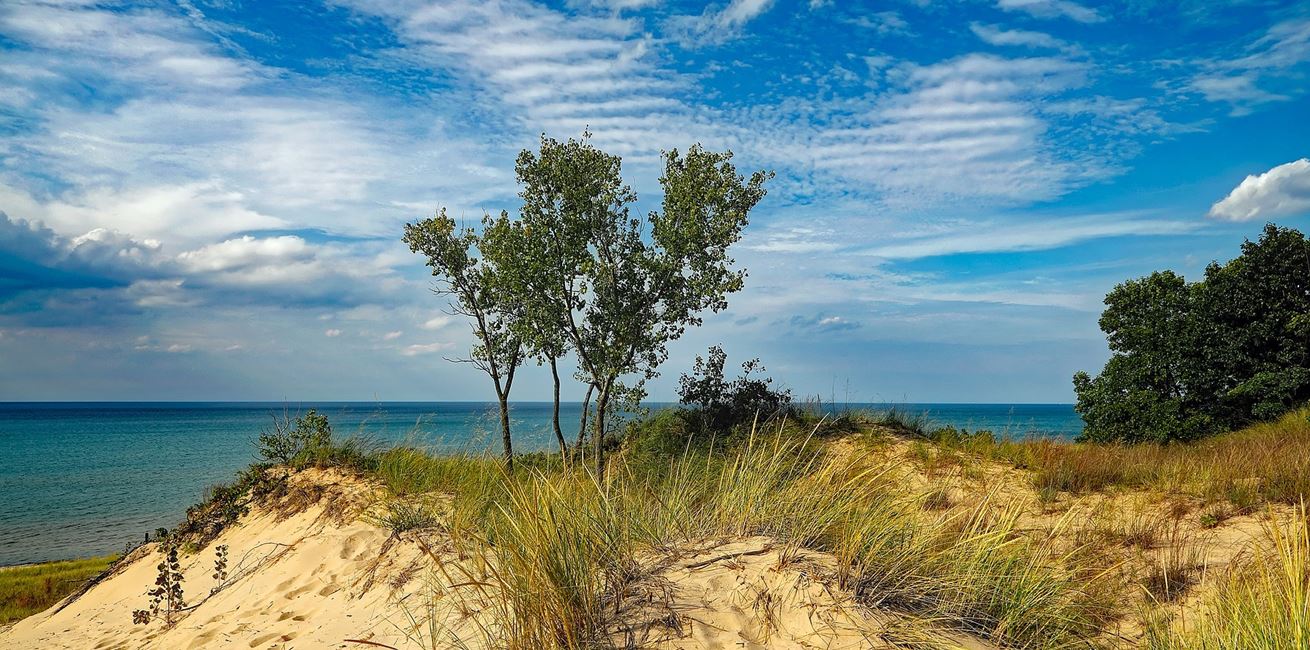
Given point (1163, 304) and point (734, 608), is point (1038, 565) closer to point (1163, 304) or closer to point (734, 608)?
point (734, 608)

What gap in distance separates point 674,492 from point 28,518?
31.1 m

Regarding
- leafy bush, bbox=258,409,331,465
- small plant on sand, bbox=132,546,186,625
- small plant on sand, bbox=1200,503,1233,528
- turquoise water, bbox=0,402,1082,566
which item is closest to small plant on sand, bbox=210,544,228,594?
small plant on sand, bbox=132,546,186,625

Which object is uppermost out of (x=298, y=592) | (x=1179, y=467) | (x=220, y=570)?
(x=1179, y=467)

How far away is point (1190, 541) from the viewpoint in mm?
9086

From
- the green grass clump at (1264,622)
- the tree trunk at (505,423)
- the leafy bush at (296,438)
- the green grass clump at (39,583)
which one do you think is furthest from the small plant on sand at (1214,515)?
the green grass clump at (39,583)

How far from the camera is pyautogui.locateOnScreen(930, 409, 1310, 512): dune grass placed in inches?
400

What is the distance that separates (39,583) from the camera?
16.6 m

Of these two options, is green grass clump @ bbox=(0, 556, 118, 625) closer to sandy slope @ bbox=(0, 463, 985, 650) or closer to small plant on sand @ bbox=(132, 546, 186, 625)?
sandy slope @ bbox=(0, 463, 985, 650)

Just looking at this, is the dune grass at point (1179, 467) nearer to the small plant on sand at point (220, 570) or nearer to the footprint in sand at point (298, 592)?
the footprint in sand at point (298, 592)

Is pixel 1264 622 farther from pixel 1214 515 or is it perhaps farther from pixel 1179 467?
pixel 1179 467

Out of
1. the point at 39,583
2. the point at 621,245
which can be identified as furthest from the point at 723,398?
the point at 39,583

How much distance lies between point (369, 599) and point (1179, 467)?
475 inches

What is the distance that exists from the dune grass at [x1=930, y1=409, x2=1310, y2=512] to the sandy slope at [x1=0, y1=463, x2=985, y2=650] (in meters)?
7.69

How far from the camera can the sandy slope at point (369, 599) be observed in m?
4.56
